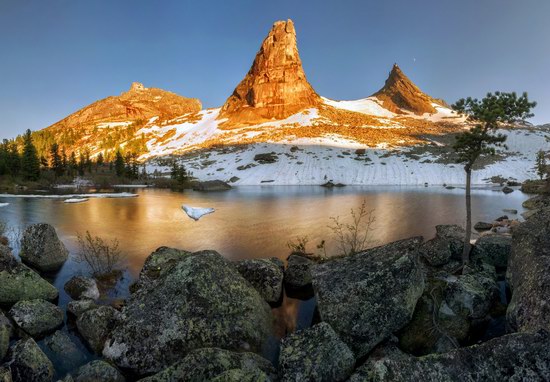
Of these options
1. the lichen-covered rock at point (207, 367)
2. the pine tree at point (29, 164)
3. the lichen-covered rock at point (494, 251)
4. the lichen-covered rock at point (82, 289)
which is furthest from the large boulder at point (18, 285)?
the pine tree at point (29, 164)

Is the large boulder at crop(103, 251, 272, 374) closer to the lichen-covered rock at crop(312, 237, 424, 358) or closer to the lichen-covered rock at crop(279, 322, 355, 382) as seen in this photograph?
the lichen-covered rock at crop(279, 322, 355, 382)

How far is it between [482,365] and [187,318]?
19.6 feet

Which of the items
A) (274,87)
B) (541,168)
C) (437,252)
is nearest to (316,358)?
(437,252)

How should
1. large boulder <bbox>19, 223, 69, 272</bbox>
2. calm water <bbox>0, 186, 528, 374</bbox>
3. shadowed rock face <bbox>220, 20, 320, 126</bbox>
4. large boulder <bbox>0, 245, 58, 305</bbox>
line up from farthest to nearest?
shadowed rock face <bbox>220, 20, 320, 126</bbox> < calm water <bbox>0, 186, 528, 374</bbox> < large boulder <bbox>19, 223, 69, 272</bbox> < large boulder <bbox>0, 245, 58, 305</bbox>

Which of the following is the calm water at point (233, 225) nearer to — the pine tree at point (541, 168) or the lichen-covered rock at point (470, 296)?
the lichen-covered rock at point (470, 296)

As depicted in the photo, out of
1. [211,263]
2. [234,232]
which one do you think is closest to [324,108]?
[234,232]

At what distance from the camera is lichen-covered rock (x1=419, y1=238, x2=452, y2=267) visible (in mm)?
13461

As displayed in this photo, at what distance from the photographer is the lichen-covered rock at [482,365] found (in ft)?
16.5

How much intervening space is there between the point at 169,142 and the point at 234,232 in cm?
13970

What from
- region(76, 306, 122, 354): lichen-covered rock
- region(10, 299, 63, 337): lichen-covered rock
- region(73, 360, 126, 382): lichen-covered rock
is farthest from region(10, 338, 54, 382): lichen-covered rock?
region(10, 299, 63, 337): lichen-covered rock

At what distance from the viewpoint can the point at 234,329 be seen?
762cm

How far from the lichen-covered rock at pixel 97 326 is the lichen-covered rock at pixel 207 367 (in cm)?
326

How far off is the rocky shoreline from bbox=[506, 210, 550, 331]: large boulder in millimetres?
35

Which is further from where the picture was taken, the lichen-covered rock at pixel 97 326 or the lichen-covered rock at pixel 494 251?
the lichen-covered rock at pixel 494 251
